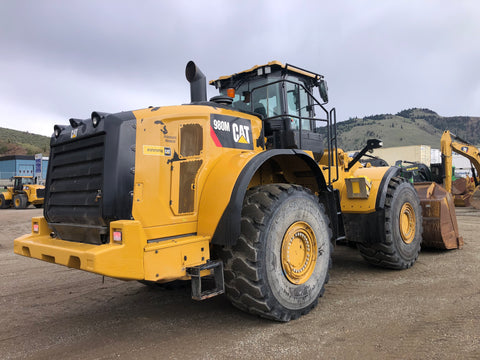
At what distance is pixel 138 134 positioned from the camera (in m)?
3.22

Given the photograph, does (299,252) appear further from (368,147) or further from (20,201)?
(20,201)

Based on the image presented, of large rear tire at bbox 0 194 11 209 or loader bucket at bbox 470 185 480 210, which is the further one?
large rear tire at bbox 0 194 11 209

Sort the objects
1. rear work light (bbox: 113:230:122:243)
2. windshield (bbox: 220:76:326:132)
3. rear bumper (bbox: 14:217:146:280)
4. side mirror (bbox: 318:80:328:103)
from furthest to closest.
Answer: side mirror (bbox: 318:80:328:103), windshield (bbox: 220:76:326:132), rear work light (bbox: 113:230:122:243), rear bumper (bbox: 14:217:146:280)

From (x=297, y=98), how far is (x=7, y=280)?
16.4ft

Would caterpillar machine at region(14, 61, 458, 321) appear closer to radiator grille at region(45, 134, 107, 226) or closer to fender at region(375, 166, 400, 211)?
radiator grille at region(45, 134, 107, 226)

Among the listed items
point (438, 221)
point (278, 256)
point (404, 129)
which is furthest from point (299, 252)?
point (404, 129)

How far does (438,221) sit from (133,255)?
5470 mm

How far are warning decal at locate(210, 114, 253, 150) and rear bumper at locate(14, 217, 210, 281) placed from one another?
990 millimetres

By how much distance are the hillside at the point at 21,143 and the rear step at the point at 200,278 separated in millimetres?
53763

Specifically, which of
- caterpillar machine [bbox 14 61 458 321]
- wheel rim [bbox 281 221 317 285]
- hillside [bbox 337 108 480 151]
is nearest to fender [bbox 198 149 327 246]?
caterpillar machine [bbox 14 61 458 321]

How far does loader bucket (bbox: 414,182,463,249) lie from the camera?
21.2 ft

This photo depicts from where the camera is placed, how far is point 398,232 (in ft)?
17.9

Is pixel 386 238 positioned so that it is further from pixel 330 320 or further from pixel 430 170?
pixel 430 170

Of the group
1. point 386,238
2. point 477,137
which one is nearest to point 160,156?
point 386,238
